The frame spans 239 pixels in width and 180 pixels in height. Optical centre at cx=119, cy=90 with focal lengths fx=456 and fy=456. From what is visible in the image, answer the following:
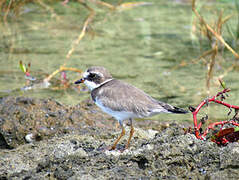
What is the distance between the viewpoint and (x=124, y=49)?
934cm

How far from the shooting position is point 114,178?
3482 millimetres

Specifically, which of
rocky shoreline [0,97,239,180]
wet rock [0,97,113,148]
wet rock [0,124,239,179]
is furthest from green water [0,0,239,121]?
wet rock [0,124,239,179]

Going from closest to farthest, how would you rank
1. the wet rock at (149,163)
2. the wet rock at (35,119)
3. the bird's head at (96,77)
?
the wet rock at (149,163)
the bird's head at (96,77)
the wet rock at (35,119)

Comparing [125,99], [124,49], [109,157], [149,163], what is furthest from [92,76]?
[124,49]

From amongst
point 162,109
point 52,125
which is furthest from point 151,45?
point 162,109

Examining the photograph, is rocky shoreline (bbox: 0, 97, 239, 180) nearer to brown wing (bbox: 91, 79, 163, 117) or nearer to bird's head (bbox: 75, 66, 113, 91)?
brown wing (bbox: 91, 79, 163, 117)

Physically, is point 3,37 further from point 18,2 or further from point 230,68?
point 230,68

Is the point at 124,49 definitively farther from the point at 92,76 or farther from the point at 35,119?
the point at 92,76

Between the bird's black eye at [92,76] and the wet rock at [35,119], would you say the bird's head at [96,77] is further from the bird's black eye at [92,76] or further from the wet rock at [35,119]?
the wet rock at [35,119]

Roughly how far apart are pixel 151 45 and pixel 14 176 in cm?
629

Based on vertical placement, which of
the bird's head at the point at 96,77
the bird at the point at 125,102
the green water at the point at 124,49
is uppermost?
the bird's head at the point at 96,77

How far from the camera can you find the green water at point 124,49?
7211 millimetres

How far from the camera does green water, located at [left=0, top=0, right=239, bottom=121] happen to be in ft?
23.7

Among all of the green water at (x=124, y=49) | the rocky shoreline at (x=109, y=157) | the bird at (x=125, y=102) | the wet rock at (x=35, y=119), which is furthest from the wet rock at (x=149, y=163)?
the green water at (x=124, y=49)
